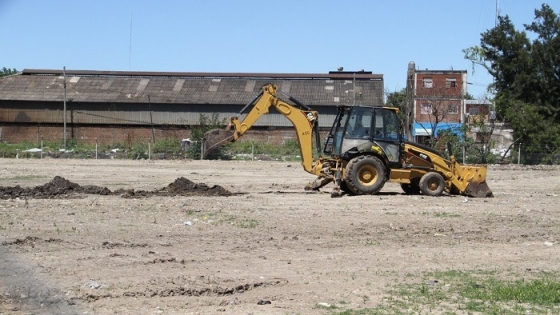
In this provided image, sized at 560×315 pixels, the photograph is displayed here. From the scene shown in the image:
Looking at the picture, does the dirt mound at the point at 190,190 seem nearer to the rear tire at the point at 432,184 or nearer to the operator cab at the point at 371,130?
the operator cab at the point at 371,130

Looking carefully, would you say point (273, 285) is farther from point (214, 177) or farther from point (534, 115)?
point (534, 115)

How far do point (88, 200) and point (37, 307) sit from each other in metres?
11.5

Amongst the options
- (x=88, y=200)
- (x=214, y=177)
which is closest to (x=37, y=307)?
(x=88, y=200)

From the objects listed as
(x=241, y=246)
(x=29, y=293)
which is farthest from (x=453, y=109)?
(x=29, y=293)

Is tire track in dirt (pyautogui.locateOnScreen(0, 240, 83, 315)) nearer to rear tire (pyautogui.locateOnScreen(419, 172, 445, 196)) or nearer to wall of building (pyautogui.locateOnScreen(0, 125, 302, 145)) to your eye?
rear tire (pyautogui.locateOnScreen(419, 172, 445, 196))

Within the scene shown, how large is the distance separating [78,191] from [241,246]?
399 inches

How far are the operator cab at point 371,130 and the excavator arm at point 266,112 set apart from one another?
95 cm

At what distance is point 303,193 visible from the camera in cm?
2478

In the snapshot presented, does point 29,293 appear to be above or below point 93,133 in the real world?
below

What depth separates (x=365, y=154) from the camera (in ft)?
77.9

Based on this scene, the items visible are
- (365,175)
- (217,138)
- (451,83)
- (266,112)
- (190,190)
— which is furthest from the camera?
(451,83)

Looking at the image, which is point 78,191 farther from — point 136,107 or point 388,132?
point 136,107

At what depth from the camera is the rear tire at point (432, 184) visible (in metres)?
24.0

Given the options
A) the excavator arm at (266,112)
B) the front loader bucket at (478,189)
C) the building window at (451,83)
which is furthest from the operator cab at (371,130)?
the building window at (451,83)
